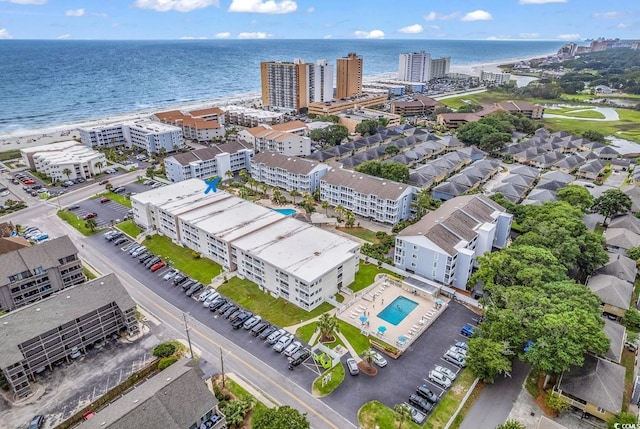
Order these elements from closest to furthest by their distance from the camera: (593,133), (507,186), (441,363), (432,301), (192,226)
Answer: (441,363)
(432,301)
(192,226)
(507,186)
(593,133)

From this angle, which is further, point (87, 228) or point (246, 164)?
point (246, 164)

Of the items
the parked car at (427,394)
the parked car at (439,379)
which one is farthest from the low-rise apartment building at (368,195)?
the parked car at (427,394)

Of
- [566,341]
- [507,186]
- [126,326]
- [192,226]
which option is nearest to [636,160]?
[507,186]

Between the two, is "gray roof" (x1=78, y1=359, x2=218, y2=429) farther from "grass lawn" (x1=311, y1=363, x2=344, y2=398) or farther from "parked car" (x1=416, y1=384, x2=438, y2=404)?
"parked car" (x1=416, y1=384, x2=438, y2=404)

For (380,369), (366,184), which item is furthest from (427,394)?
(366,184)

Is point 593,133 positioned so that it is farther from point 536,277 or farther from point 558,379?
point 558,379
